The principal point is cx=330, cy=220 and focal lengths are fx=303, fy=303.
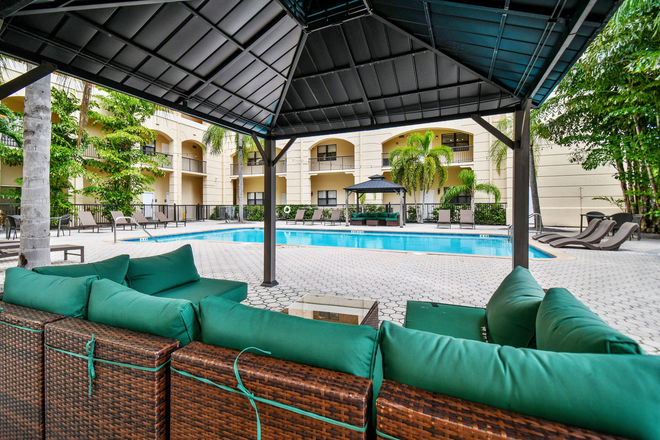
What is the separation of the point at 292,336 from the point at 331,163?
2256 centimetres

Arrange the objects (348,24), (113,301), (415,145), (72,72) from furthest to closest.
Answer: (415,145)
(348,24)
(72,72)
(113,301)

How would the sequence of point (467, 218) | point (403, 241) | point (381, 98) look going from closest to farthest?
point (381, 98), point (403, 241), point (467, 218)

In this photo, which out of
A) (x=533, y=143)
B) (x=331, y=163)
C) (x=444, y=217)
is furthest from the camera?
(x=331, y=163)

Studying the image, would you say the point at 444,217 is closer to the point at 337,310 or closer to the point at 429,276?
the point at 429,276

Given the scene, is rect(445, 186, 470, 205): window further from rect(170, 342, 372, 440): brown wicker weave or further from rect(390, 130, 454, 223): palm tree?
rect(170, 342, 372, 440): brown wicker weave

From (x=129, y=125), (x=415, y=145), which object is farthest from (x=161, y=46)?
(x=415, y=145)

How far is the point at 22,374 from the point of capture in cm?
166

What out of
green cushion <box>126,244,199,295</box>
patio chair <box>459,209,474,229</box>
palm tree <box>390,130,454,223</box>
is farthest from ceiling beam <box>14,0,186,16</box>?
palm tree <box>390,130,454,223</box>

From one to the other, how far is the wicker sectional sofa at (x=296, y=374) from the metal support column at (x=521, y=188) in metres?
1.95

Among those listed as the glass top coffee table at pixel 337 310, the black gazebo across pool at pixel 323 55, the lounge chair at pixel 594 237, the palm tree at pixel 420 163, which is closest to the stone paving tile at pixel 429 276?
the lounge chair at pixel 594 237

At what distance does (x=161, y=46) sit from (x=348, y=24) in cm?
212

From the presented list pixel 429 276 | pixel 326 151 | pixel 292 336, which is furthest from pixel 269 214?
pixel 326 151

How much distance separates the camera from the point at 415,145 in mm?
18172

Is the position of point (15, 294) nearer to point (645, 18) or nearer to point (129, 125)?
point (645, 18)
